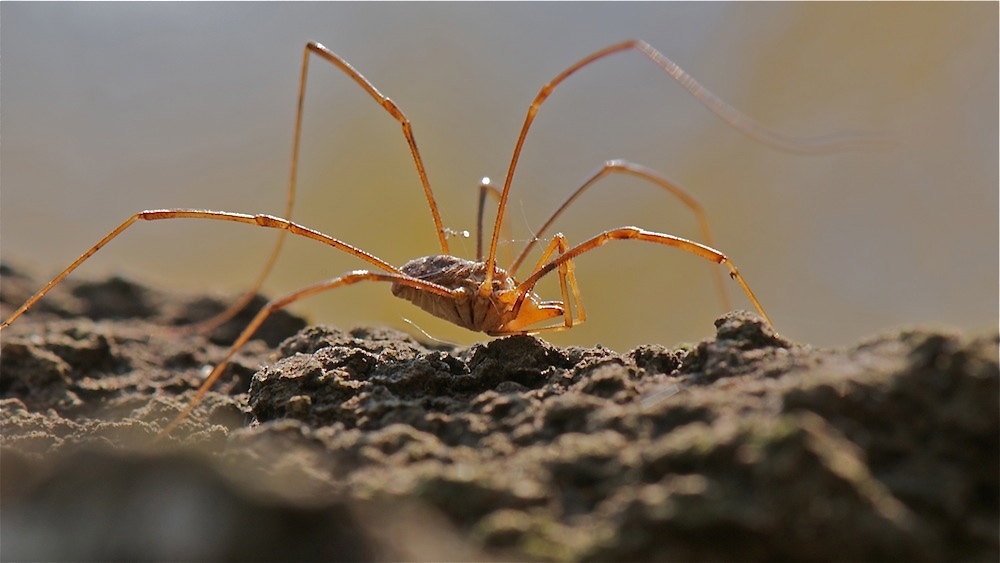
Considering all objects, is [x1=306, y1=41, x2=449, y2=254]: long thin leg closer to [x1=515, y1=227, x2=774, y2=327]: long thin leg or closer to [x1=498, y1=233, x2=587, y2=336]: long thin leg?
[x1=498, y1=233, x2=587, y2=336]: long thin leg

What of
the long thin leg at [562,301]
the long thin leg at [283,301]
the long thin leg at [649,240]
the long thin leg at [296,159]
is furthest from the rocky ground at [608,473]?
the long thin leg at [296,159]

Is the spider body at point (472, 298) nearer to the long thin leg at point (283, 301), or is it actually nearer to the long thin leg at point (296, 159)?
the long thin leg at point (283, 301)

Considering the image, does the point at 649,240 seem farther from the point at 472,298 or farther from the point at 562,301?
the point at 472,298

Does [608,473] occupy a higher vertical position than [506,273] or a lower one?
lower

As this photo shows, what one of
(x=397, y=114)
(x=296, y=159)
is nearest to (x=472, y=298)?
(x=397, y=114)

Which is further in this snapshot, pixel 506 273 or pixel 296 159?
pixel 296 159

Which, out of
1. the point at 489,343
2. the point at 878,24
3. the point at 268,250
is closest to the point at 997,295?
the point at 878,24

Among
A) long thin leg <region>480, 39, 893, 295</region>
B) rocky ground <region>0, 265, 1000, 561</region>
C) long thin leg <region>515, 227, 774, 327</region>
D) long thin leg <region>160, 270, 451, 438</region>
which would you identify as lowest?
rocky ground <region>0, 265, 1000, 561</region>

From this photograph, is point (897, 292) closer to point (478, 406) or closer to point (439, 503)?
point (478, 406)

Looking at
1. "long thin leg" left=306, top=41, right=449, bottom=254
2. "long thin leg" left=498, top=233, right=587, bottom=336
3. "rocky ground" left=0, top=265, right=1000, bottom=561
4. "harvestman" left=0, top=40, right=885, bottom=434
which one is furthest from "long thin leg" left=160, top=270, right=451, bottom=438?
"long thin leg" left=306, top=41, right=449, bottom=254
